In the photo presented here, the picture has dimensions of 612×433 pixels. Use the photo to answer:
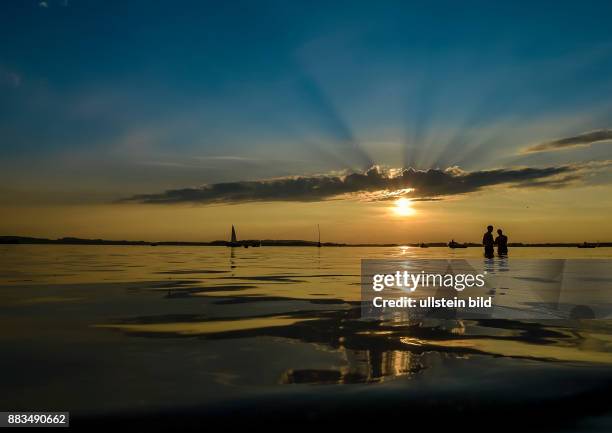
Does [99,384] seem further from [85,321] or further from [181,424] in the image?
[85,321]

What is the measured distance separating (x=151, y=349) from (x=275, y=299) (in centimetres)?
775

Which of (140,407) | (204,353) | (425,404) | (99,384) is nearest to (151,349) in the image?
(204,353)

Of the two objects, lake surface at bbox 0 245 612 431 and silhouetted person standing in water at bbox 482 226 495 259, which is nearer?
lake surface at bbox 0 245 612 431
